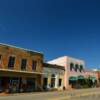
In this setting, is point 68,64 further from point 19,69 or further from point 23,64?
point 19,69

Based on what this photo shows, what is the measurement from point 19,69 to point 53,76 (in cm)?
1070

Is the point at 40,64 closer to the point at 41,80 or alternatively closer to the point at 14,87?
the point at 41,80

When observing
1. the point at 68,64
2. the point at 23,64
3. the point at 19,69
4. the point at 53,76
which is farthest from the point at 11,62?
the point at 68,64

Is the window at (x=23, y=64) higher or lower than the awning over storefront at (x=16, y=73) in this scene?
higher

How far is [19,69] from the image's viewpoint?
109 ft

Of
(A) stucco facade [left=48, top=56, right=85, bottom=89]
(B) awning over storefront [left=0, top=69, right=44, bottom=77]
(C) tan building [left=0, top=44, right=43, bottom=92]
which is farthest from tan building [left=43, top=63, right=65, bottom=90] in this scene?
(B) awning over storefront [left=0, top=69, right=44, bottom=77]

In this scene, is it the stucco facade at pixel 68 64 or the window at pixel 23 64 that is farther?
the stucco facade at pixel 68 64

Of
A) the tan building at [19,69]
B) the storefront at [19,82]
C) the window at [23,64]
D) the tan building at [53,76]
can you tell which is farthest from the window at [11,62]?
the tan building at [53,76]

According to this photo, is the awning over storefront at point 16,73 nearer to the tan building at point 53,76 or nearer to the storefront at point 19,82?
the storefront at point 19,82

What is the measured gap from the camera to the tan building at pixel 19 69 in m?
31.3

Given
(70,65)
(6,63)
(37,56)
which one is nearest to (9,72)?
(6,63)

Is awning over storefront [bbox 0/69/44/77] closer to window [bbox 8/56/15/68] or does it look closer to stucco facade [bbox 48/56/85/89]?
window [bbox 8/56/15/68]

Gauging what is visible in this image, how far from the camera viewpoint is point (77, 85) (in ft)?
156

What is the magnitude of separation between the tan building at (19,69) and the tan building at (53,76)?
213cm
